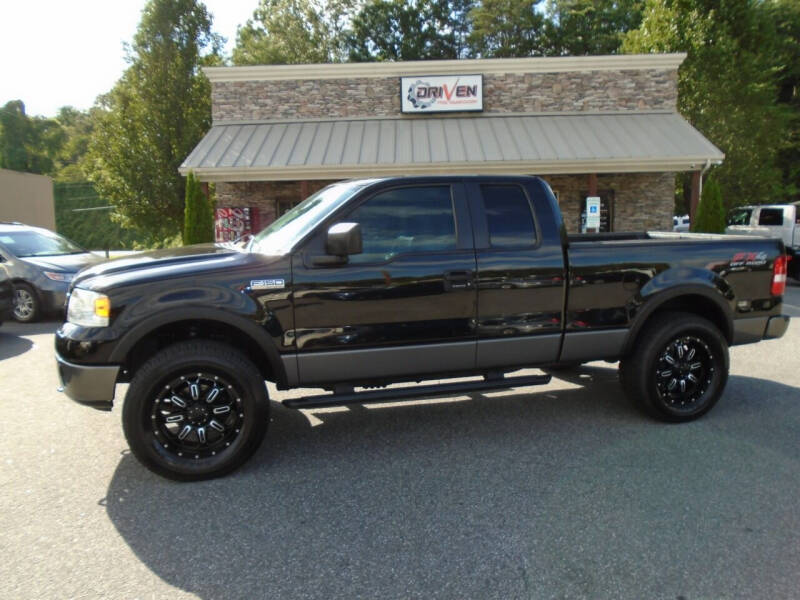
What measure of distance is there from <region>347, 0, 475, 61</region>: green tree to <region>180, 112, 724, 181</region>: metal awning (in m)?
23.3

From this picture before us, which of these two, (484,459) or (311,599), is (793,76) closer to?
(484,459)

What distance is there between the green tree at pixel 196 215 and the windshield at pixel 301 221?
10.5 metres

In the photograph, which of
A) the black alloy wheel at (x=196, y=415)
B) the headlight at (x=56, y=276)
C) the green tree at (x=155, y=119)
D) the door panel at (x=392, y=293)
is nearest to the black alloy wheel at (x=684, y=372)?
the door panel at (x=392, y=293)

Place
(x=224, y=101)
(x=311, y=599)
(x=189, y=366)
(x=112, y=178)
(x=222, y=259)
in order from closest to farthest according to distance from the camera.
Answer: (x=311, y=599) → (x=189, y=366) → (x=222, y=259) → (x=224, y=101) → (x=112, y=178)

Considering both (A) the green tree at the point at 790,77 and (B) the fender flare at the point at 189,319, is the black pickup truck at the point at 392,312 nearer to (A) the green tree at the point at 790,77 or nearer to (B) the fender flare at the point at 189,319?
(B) the fender flare at the point at 189,319

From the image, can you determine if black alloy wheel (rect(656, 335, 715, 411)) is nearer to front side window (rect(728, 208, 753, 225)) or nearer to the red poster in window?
front side window (rect(728, 208, 753, 225))

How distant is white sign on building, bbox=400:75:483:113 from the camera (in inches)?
637

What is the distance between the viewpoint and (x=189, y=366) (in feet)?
12.3

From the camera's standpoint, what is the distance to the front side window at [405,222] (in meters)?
4.11

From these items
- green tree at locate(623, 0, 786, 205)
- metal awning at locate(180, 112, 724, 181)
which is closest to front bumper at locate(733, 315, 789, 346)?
metal awning at locate(180, 112, 724, 181)

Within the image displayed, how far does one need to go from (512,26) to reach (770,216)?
2541 centimetres

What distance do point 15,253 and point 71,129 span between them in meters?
60.5

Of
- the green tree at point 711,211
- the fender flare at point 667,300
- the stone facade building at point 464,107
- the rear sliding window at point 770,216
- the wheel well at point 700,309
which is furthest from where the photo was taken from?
the stone facade building at point 464,107

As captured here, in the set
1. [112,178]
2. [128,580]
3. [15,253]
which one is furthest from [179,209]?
[128,580]
